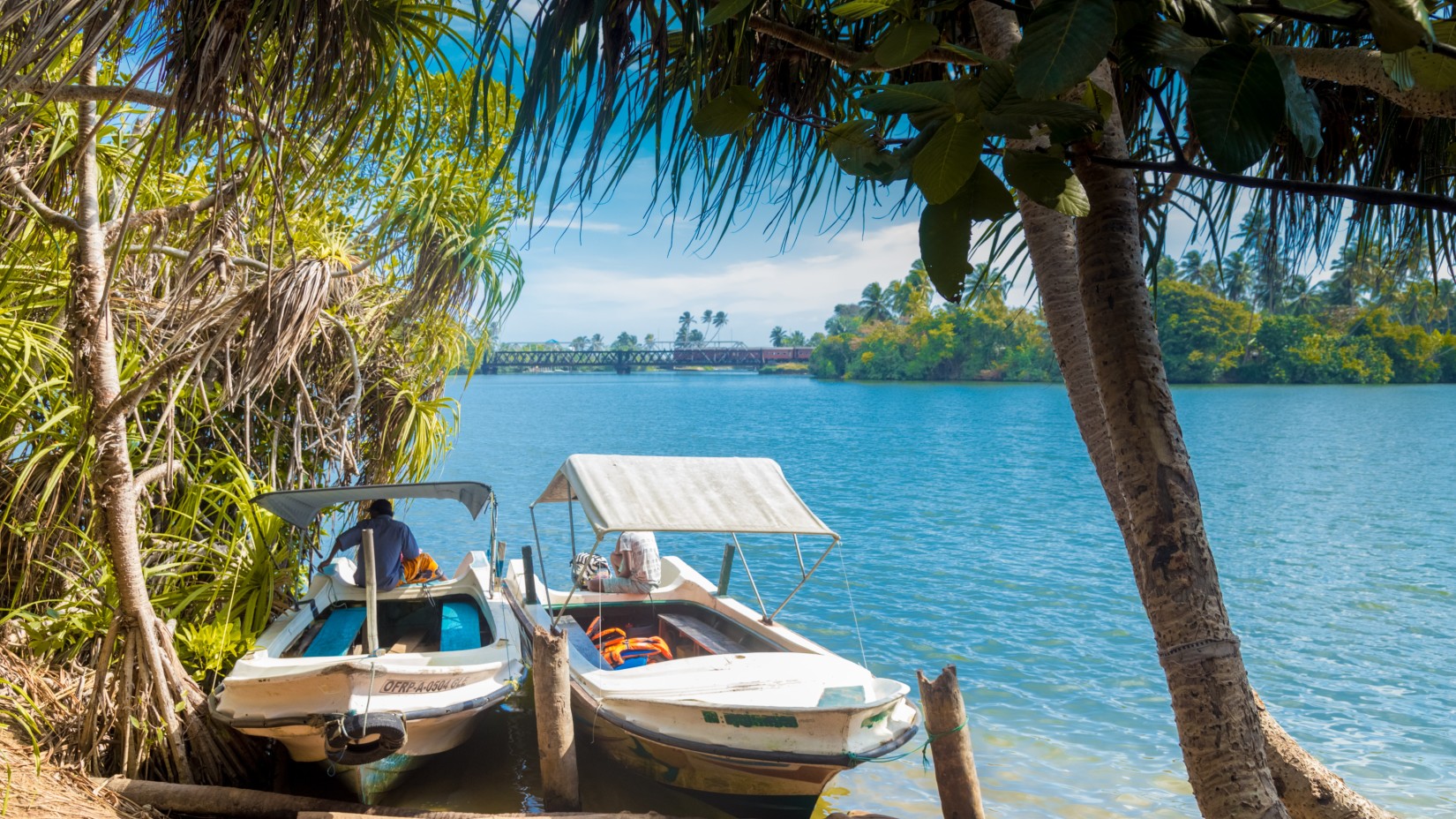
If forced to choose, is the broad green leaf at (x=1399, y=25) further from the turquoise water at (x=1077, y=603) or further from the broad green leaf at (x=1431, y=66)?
the turquoise water at (x=1077, y=603)

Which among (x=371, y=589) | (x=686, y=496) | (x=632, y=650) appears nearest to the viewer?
(x=371, y=589)

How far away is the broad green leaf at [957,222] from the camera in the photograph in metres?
0.89

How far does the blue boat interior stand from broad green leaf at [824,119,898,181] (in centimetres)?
608

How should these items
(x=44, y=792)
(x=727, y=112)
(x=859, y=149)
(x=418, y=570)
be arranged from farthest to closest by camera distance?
(x=418, y=570)
(x=44, y=792)
(x=727, y=112)
(x=859, y=149)

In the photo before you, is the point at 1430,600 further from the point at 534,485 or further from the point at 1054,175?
the point at 534,485

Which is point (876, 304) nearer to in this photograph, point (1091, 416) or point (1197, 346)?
point (1197, 346)

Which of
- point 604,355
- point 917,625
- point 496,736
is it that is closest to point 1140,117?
point 496,736

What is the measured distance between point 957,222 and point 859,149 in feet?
0.61

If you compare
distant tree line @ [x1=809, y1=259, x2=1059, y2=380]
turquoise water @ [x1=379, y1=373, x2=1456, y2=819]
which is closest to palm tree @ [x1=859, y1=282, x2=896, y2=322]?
distant tree line @ [x1=809, y1=259, x2=1059, y2=380]

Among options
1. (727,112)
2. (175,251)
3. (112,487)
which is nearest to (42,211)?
(175,251)

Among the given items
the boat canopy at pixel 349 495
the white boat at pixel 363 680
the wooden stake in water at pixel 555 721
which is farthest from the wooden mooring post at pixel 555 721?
the boat canopy at pixel 349 495

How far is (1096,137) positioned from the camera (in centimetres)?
112

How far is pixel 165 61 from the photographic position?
98.7 inches

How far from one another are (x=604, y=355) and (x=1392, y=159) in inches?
3726
